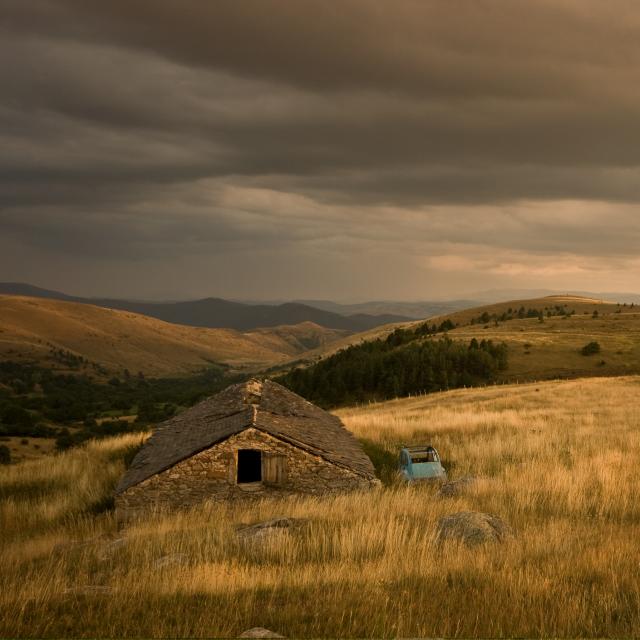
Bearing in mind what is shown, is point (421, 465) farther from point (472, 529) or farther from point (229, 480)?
point (472, 529)

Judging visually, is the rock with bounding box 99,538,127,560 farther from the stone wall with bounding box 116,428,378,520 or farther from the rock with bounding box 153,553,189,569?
the stone wall with bounding box 116,428,378,520

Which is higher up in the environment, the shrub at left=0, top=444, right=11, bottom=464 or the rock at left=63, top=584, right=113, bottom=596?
the rock at left=63, top=584, right=113, bottom=596

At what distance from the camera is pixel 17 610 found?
6070 millimetres

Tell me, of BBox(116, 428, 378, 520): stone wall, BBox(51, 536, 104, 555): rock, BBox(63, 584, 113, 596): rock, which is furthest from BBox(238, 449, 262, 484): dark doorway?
BBox(63, 584, 113, 596): rock

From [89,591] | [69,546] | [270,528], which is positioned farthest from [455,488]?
[89,591]

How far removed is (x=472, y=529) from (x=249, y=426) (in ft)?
35.9

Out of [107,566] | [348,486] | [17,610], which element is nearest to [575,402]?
[348,486]

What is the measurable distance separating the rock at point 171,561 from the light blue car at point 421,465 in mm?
11177

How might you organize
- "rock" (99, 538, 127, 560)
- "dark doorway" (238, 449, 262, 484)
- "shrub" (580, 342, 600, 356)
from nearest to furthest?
"rock" (99, 538, 127, 560), "dark doorway" (238, 449, 262, 484), "shrub" (580, 342, 600, 356)

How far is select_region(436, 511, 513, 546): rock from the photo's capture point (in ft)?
29.8

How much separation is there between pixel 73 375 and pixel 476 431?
608 feet

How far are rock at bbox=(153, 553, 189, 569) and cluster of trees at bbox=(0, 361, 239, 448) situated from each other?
7184 centimetres

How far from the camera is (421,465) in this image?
19250mm

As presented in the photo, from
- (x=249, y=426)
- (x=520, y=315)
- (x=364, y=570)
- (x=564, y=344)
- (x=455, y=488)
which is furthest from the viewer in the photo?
(x=520, y=315)
